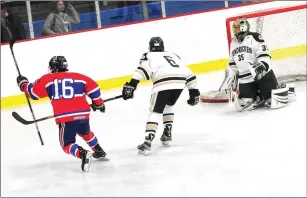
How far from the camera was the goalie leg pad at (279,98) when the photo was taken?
496 cm

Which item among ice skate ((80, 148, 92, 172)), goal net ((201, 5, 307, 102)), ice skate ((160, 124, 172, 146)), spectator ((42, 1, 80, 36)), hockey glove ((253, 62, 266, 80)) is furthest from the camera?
spectator ((42, 1, 80, 36))

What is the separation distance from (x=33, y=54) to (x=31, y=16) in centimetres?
44

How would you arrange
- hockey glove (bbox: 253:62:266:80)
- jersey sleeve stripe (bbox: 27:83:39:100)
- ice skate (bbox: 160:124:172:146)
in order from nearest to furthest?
jersey sleeve stripe (bbox: 27:83:39:100), ice skate (bbox: 160:124:172:146), hockey glove (bbox: 253:62:266:80)

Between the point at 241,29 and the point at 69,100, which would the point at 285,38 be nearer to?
the point at 241,29

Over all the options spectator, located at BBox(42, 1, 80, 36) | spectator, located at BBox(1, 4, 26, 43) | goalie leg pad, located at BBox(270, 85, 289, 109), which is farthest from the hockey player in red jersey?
spectator, located at BBox(42, 1, 80, 36)

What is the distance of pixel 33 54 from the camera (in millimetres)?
6496

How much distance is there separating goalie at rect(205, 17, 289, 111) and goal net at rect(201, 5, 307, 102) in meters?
0.82

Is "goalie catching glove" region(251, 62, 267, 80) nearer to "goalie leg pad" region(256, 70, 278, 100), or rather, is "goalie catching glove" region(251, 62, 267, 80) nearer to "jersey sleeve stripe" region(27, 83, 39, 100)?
"goalie leg pad" region(256, 70, 278, 100)

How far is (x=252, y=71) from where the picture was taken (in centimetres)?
491

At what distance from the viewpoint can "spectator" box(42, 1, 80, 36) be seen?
667 cm

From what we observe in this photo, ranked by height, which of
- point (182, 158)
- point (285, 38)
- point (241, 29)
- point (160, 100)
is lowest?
point (182, 158)

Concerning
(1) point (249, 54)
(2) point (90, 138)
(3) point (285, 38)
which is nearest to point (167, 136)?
(2) point (90, 138)

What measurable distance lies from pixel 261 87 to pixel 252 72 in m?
0.22

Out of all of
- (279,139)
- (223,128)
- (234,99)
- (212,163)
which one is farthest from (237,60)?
(212,163)
